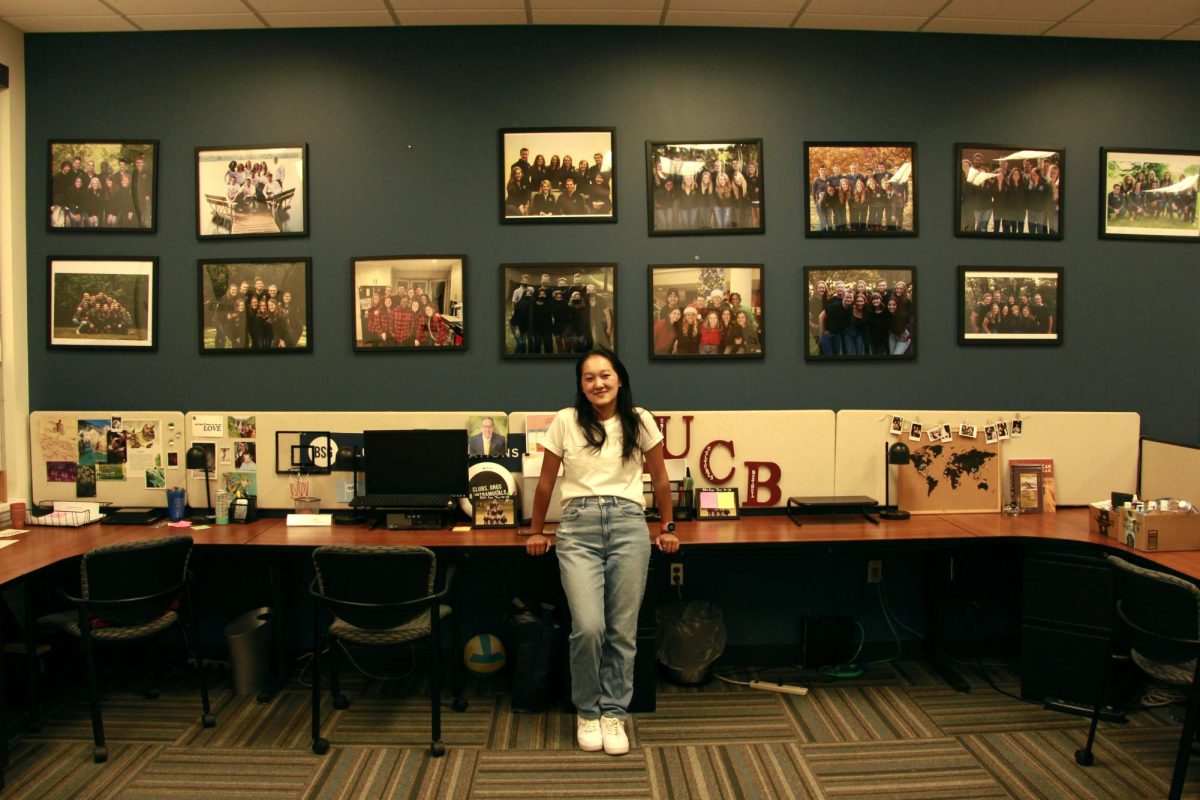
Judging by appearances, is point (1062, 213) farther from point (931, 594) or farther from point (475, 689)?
point (475, 689)

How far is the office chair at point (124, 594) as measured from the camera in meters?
2.63

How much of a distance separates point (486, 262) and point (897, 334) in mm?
2075

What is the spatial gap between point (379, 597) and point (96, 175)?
2.66 metres

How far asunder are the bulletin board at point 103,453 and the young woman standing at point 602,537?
198 cm

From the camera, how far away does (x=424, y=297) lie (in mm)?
3543

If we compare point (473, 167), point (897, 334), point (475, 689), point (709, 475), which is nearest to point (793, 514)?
point (709, 475)

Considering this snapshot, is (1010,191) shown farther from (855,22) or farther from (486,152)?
(486,152)

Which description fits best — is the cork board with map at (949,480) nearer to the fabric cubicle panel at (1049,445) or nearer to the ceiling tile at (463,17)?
the fabric cubicle panel at (1049,445)

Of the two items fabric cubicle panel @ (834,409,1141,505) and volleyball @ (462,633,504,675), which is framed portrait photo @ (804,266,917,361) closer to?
fabric cubicle panel @ (834,409,1141,505)

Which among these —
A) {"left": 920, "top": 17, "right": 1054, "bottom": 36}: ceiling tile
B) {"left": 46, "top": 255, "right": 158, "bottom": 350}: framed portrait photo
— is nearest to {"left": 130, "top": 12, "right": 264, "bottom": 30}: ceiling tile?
{"left": 46, "top": 255, "right": 158, "bottom": 350}: framed portrait photo

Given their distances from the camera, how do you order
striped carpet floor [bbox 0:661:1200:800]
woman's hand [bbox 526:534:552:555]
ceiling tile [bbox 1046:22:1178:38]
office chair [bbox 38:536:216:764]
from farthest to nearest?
ceiling tile [bbox 1046:22:1178:38] < woman's hand [bbox 526:534:552:555] < office chair [bbox 38:536:216:764] < striped carpet floor [bbox 0:661:1200:800]

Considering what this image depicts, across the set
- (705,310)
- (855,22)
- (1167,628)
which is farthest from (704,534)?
(855,22)

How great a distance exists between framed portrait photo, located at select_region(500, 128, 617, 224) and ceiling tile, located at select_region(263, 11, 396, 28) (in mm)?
785

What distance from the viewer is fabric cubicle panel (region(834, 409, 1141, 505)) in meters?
3.53
